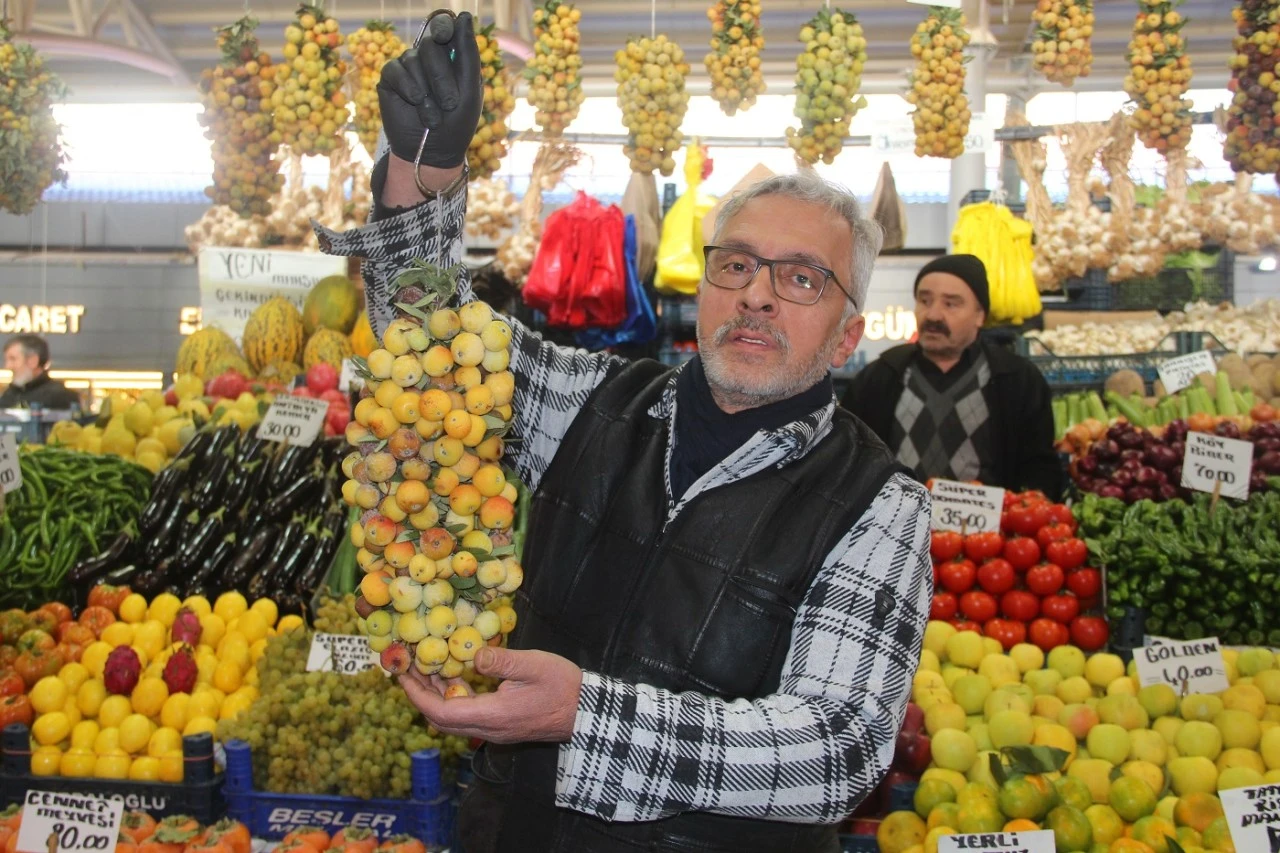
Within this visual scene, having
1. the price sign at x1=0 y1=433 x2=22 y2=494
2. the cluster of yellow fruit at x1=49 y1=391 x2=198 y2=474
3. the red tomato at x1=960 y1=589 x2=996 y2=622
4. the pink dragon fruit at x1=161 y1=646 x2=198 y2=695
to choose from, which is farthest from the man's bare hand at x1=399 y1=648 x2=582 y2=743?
the cluster of yellow fruit at x1=49 y1=391 x2=198 y2=474

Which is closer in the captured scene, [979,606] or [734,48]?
[979,606]

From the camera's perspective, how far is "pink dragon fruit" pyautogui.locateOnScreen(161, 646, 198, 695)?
314 cm

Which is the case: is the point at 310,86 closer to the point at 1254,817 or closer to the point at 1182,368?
the point at 1182,368

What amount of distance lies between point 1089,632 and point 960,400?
1.13m

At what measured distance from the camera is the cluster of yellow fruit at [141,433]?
4617mm

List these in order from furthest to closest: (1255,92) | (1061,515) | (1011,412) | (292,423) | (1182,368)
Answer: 1. (1182,368)
2. (1255,92)
3. (1011,412)
4. (292,423)
5. (1061,515)

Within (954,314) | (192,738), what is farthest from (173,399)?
(954,314)

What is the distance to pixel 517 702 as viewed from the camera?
4.41 feet

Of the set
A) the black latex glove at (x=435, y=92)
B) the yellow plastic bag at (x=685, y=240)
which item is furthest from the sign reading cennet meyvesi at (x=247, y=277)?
the black latex glove at (x=435, y=92)

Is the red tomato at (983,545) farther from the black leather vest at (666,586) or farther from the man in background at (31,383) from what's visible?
the man in background at (31,383)

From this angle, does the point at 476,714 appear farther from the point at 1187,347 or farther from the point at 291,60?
the point at 1187,347

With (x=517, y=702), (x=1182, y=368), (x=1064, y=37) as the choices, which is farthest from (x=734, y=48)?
(x=517, y=702)

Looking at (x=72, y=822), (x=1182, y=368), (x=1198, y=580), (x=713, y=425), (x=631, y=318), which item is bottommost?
(x=72, y=822)

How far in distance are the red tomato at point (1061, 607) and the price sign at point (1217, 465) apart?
58cm
